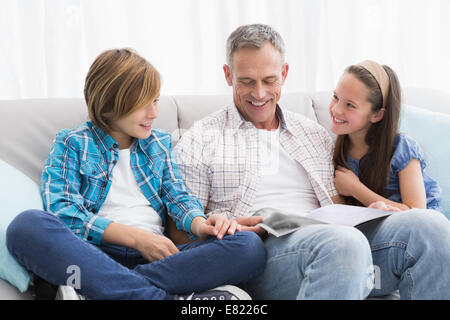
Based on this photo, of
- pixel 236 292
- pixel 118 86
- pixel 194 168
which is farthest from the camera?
pixel 194 168

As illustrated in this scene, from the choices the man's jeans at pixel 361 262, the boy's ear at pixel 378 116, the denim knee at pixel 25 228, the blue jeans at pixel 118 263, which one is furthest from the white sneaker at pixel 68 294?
the boy's ear at pixel 378 116

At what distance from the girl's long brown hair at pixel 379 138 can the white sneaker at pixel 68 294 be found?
0.90m

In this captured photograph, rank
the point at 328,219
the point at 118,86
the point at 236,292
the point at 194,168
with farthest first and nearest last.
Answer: the point at 194,168, the point at 118,86, the point at 328,219, the point at 236,292

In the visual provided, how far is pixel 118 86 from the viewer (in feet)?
4.26

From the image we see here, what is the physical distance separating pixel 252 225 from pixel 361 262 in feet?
1.17

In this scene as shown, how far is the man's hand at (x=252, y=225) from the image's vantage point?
4.03 ft

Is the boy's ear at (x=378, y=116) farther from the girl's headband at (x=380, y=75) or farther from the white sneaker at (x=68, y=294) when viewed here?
the white sneaker at (x=68, y=294)

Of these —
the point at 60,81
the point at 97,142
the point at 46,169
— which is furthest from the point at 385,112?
the point at 60,81

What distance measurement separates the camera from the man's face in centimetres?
144

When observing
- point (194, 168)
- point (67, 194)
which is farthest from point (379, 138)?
point (67, 194)

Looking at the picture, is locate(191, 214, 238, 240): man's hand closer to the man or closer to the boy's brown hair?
the man

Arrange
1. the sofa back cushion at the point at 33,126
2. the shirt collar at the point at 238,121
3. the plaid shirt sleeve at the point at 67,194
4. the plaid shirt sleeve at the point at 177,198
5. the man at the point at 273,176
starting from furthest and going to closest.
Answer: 1. the shirt collar at the point at 238,121
2. the sofa back cushion at the point at 33,126
3. the plaid shirt sleeve at the point at 177,198
4. the plaid shirt sleeve at the point at 67,194
5. the man at the point at 273,176

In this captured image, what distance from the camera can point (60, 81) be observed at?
2.03m

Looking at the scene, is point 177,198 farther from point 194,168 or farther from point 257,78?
point 257,78
